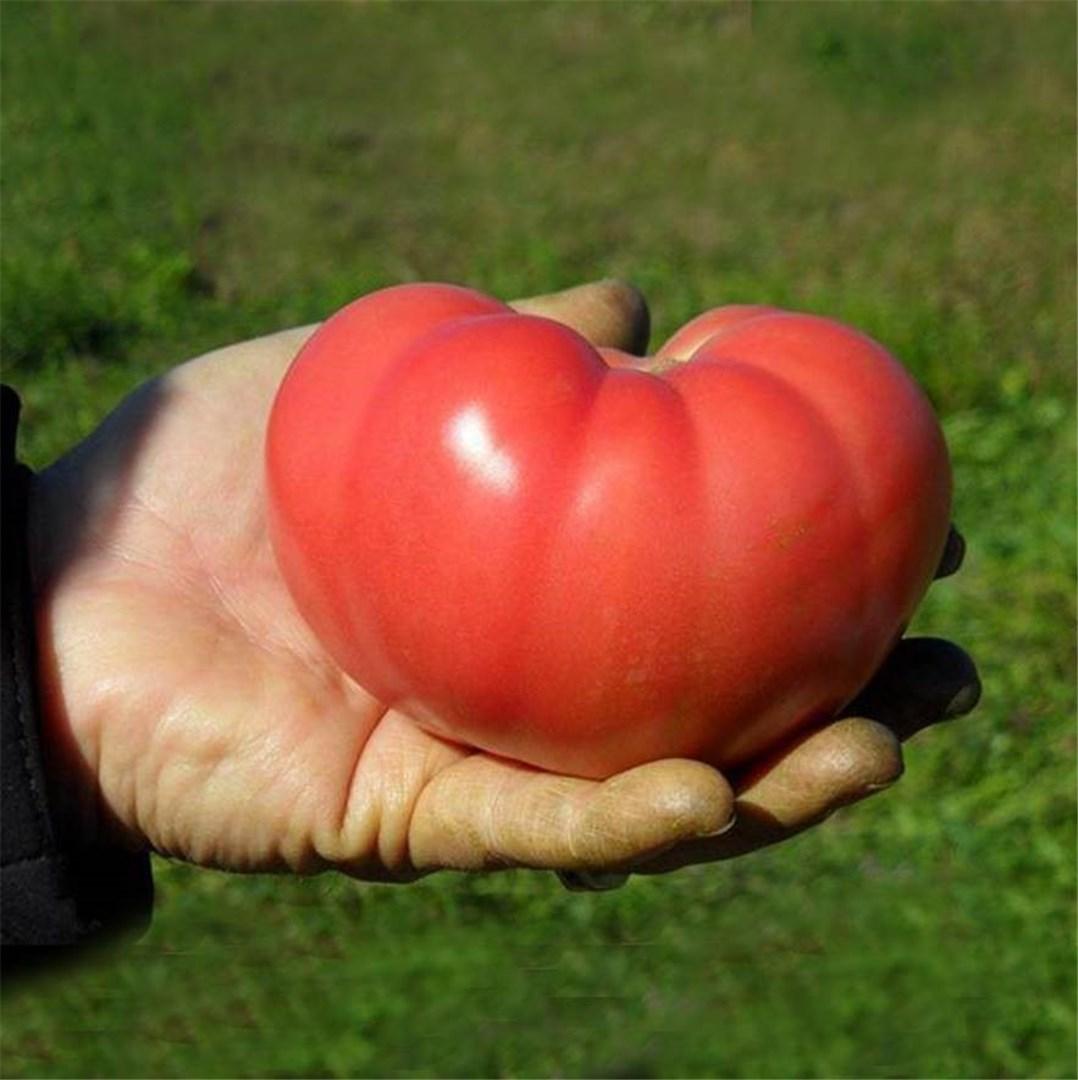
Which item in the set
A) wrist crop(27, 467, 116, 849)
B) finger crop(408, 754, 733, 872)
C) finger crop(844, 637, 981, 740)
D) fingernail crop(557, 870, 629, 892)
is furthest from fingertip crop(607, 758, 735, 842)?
wrist crop(27, 467, 116, 849)

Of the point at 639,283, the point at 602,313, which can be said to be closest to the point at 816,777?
the point at 602,313

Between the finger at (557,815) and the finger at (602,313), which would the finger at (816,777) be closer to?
the finger at (557,815)

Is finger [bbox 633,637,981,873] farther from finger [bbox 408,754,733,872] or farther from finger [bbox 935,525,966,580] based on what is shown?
finger [bbox 935,525,966,580]

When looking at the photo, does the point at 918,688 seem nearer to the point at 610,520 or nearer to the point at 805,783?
the point at 805,783

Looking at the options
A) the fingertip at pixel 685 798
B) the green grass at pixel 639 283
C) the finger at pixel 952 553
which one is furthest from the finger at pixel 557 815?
the green grass at pixel 639 283

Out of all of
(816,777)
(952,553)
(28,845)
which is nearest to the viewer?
(816,777)

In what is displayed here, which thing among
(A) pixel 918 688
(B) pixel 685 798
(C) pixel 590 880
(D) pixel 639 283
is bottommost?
(D) pixel 639 283

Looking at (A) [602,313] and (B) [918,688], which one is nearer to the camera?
(B) [918,688]
